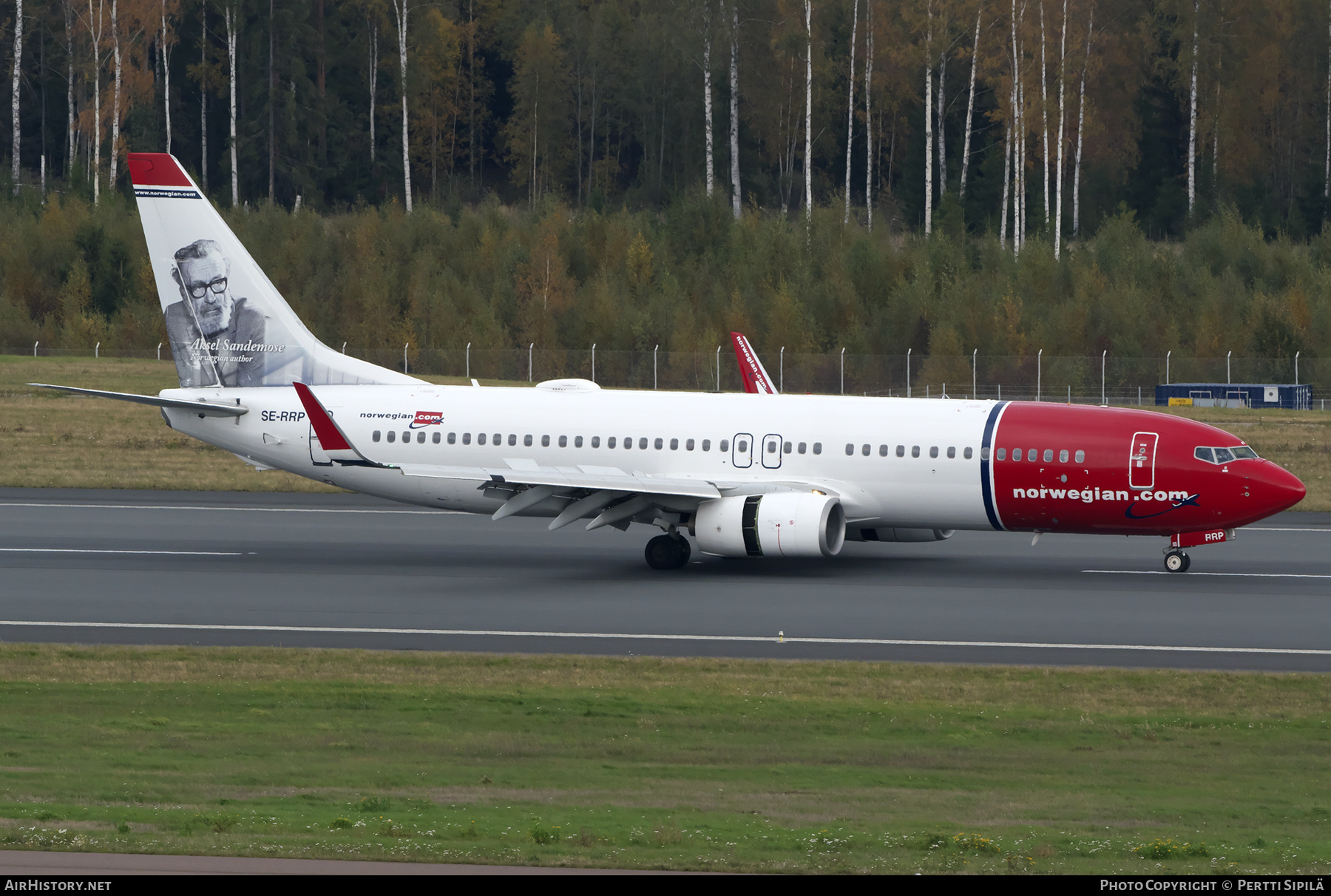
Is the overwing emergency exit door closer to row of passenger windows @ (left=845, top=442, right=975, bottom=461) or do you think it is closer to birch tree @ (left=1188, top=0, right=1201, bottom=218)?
row of passenger windows @ (left=845, top=442, right=975, bottom=461)

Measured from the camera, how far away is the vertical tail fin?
1291 inches

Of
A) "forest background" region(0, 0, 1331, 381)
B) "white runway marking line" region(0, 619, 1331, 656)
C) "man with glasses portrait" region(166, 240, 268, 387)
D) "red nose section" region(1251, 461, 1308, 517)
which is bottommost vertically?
"white runway marking line" region(0, 619, 1331, 656)

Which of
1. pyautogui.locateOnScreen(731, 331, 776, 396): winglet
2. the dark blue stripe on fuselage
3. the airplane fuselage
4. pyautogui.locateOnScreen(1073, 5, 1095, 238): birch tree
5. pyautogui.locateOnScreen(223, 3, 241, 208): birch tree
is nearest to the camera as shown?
the airplane fuselage

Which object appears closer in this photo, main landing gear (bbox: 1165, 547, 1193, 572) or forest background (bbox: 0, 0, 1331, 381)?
main landing gear (bbox: 1165, 547, 1193, 572)

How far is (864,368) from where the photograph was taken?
68.6m

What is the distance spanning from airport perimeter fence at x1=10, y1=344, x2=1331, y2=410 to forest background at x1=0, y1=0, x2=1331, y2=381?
261 cm

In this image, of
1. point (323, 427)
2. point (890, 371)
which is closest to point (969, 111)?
point (890, 371)

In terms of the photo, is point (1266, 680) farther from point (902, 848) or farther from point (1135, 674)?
point (902, 848)

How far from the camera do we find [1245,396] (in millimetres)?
61688

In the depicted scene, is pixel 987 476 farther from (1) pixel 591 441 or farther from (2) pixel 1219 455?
(1) pixel 591 441

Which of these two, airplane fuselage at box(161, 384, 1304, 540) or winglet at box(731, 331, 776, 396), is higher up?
winglet at box(731, 331, 776, 396)

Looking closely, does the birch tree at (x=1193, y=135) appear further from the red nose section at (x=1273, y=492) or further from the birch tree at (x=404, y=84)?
the red nose section at (x=1273, y=492)

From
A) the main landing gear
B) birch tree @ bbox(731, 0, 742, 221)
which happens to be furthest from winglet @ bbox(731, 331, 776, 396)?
birch tree @ bbox(731, 0, 742, 221)

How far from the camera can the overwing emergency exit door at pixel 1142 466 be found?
28.0m
